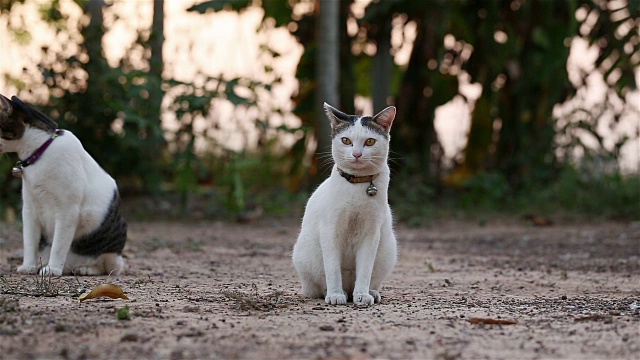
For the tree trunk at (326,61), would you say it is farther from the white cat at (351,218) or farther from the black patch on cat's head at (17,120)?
the white cat at (351,218)

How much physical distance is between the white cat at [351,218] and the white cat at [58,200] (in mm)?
1428

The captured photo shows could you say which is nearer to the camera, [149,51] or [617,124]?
[149,51]

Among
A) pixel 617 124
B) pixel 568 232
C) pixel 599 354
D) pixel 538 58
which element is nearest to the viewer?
pixel 599 354

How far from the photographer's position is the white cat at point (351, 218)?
4316 mm

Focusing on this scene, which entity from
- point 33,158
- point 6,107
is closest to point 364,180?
point 33,158

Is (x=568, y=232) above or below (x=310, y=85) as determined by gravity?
below

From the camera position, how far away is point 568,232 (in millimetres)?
8969

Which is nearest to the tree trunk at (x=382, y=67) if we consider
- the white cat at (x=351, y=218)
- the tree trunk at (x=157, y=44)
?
the tree trunk at (x=157, y=44)

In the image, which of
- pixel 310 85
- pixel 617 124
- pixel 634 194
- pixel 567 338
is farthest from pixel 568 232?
pixel 567 338

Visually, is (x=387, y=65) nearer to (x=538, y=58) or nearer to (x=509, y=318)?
(x=538, y=58)

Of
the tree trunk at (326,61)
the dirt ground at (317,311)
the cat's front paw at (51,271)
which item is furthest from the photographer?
the tree trunk at (326,61)

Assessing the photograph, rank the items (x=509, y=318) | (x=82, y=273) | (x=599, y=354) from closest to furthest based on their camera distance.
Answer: (x=599, y=354) → (x=509, y=318) → (x=82, y=273)

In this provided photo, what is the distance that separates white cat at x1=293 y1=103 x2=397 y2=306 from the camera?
432 centimetres

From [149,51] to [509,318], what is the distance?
708 centimetres
